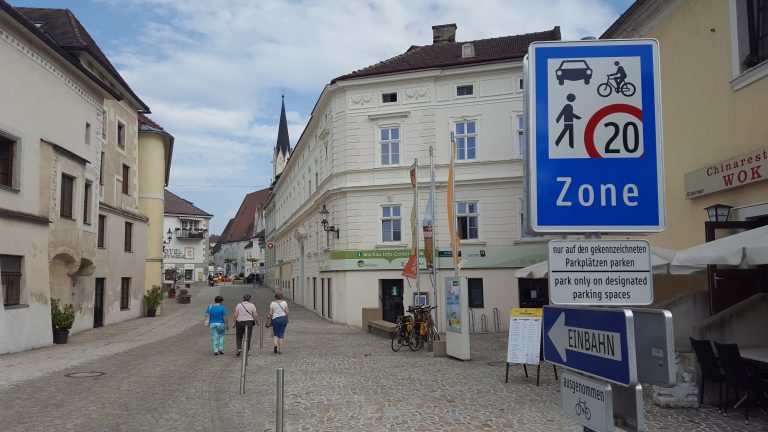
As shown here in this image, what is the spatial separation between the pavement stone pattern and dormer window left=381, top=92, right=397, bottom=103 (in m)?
13.1

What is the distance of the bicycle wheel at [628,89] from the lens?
3016 mm

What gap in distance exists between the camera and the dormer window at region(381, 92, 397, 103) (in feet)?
92.5

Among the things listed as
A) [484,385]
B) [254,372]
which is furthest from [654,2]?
[254,372]

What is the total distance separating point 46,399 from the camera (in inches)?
413

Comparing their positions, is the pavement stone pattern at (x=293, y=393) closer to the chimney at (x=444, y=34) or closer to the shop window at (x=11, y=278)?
the shop window at (x=11, y=278)

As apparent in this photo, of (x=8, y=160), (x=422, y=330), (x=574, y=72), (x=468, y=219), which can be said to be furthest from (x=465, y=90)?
(x=574, y=72)

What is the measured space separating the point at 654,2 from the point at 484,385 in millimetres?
9940

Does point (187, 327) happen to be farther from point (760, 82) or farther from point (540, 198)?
point (540, 198)

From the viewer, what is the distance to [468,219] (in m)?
27.1

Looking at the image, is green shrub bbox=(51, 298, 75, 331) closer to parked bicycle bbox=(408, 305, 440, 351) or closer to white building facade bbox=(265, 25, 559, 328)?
parked bicycle bbox=(408, 305, 440, 351)

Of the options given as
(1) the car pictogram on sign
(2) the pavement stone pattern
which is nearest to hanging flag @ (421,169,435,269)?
(2) the pavement stone pattern

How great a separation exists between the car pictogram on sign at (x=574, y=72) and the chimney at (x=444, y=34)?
106 feet

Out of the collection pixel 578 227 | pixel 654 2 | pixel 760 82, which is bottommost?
pixel 578 227

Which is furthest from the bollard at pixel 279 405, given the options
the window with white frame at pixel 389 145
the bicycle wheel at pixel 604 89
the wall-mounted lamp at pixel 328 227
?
the wall-mounted lamp at pixel 328 227
